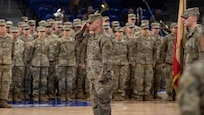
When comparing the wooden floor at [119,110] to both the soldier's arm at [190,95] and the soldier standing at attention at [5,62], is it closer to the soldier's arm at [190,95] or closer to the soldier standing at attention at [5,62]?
the soldier standing at attention at [5,62]

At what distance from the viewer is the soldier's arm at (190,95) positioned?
3.33m

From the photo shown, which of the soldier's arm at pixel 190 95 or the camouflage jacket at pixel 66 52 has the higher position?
the camouflage jacket at pixel 66 52

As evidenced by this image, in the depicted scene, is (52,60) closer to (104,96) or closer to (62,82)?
(62,82)

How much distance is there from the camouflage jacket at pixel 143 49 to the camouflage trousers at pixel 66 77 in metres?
1.48

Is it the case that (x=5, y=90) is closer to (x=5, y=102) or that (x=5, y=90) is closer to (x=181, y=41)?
(x=5, y=102)

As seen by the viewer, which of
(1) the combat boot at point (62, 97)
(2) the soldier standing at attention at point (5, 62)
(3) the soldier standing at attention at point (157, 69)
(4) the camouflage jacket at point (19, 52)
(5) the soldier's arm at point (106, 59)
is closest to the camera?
(5) the soldier's arm at point (106, 59)

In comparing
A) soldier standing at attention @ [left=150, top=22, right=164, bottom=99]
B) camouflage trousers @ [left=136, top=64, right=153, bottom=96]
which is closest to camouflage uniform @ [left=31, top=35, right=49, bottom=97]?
camouflage trousers @ [left=136, top=64, right=153, bottom=96]

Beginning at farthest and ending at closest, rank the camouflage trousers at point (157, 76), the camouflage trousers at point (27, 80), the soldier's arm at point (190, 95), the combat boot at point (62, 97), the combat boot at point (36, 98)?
the camouflage trousers at point (157, 76)
the combat boot at point (62, 97)
the camouflage trousers at point (27, 80)
the combat boot at point (36, 98)
the soldier's arm at point (190, 95)

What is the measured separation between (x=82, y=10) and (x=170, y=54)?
5825 millimetres

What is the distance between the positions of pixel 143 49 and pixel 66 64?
1841 mm

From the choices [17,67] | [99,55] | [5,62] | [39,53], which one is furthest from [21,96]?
[99,55]

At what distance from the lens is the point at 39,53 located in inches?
511

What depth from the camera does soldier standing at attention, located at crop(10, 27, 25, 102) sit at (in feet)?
41.5

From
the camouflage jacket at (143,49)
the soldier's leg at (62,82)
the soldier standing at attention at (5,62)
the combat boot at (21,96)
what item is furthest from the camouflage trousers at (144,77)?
the soldier standing at attention at (5,62)
